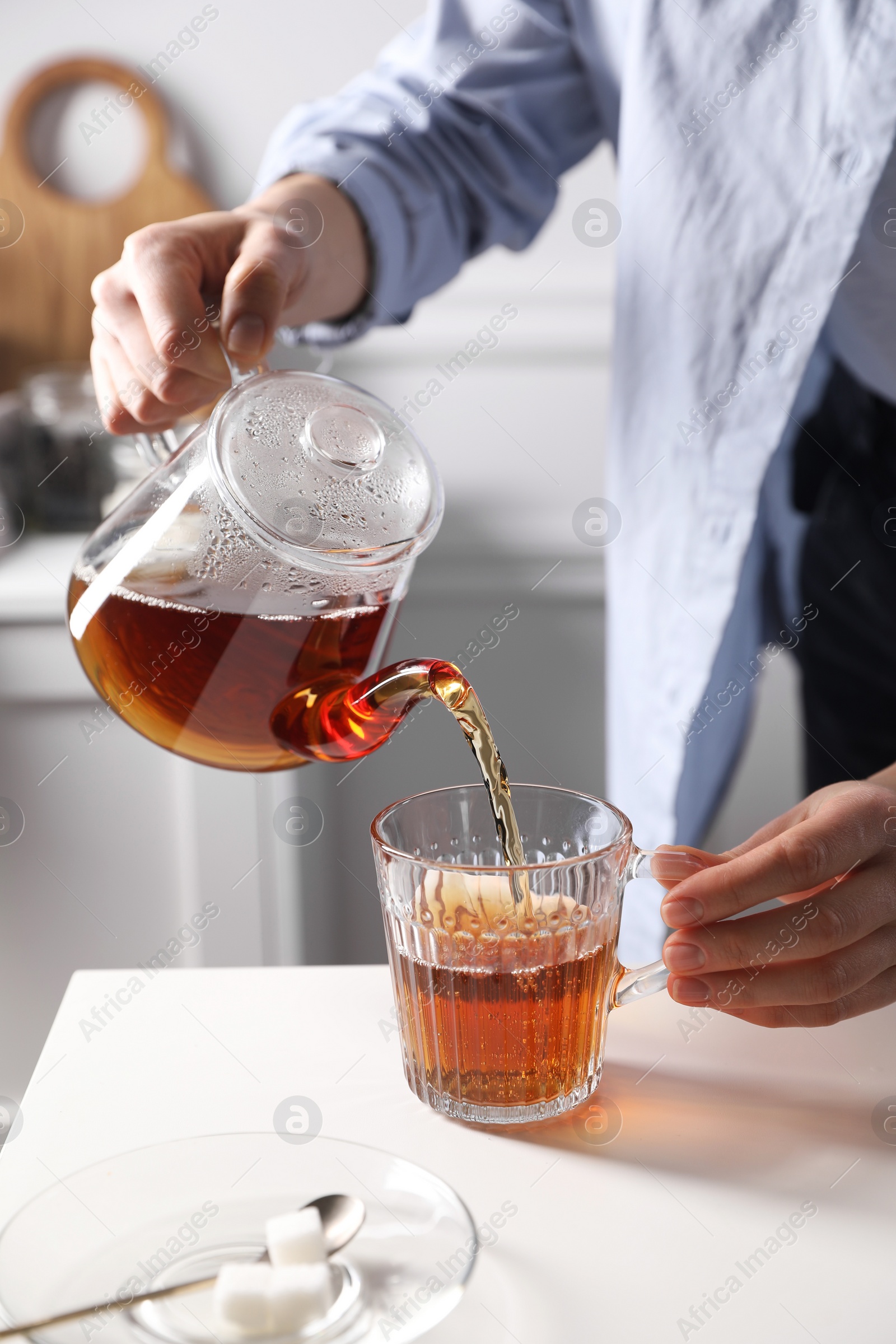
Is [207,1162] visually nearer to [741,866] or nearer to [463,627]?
[741,866]

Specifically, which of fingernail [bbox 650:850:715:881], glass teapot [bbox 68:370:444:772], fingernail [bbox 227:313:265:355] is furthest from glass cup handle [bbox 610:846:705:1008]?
fingernail [bbox 227:313:265:355]

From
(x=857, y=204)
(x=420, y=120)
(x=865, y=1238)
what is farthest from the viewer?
(x=420, y=120)

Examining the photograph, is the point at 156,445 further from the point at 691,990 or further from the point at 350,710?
the point at 691,990

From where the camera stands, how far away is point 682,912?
0.44 m

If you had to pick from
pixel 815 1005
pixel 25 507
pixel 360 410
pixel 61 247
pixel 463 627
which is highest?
pixel 360 410

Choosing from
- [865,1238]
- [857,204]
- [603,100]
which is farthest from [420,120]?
[865,1238]

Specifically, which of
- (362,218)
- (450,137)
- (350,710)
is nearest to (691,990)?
(350,710)

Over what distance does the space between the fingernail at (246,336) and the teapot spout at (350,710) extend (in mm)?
150

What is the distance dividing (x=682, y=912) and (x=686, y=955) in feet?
0.05

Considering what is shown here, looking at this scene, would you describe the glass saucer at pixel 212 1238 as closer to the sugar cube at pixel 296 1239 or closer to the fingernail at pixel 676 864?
the sugar cube at pixel 296 1239

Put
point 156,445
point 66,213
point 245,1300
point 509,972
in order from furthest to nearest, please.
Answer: point 66,213, point 156,445, point 509,972, point 245,1300

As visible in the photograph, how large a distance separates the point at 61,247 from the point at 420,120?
24.6 inches

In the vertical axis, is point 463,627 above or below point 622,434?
below

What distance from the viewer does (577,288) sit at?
1276 mm
